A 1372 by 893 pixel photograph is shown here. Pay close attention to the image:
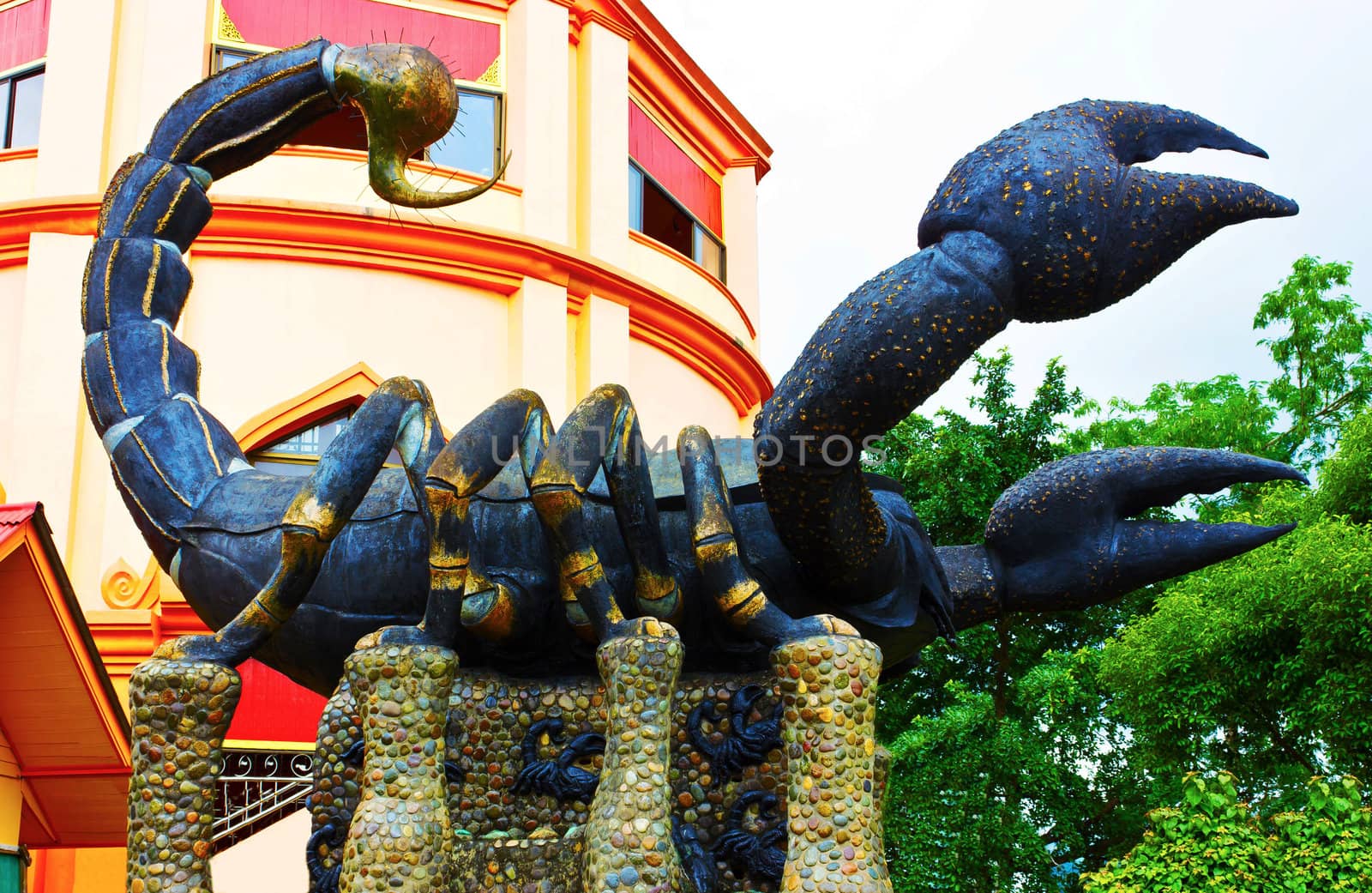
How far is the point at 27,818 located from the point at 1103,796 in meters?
8.52

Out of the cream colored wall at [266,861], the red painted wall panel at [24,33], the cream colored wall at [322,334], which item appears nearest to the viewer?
the cream colored wall at [266,861]

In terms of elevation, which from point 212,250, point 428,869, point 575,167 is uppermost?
point 575,167

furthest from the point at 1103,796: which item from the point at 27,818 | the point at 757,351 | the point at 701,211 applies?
the point at 27,818

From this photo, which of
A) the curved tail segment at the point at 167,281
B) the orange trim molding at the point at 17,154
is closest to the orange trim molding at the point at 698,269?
the orange trim molding at the point at 17,154

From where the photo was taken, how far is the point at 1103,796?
480 inches

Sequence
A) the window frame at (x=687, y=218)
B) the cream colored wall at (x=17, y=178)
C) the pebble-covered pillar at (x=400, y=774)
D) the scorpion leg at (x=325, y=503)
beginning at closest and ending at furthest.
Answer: the pebble-covered pillar at (x=400, y=774), the scorpion leg at (x=325, y=503), the cream colored wall at (x=17, y=178), the window frame at (x=687, y=218)

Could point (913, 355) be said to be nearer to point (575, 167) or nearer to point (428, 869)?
Answer: point (428, 869)

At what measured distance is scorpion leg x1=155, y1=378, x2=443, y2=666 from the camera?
3309 mm

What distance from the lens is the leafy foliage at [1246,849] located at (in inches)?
291

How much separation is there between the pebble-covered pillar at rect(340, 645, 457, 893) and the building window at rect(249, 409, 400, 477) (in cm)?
759

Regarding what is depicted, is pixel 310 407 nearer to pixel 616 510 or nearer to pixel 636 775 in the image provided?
pixel 616 510

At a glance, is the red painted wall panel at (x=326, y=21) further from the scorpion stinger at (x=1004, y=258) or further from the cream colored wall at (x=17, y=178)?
the scorpion stinger at (x=1004, y=258)

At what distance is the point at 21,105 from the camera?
1177cm

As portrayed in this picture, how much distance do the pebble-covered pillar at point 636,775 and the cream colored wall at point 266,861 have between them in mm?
6999
